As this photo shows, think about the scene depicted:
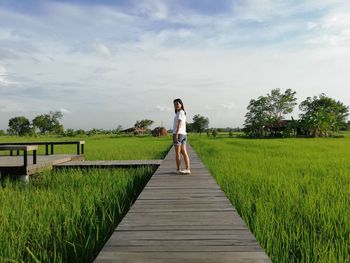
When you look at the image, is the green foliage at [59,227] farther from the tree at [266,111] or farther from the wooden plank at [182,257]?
the tree at [266,111]

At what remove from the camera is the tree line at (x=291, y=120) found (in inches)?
1734

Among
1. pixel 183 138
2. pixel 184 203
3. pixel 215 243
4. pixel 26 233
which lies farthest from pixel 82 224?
pixel 183 138

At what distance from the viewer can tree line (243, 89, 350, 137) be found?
144ft

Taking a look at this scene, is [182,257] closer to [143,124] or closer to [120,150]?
[120,150]

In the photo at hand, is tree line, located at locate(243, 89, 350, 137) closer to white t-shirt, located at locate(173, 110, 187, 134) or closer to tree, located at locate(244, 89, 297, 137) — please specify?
tree, located at locate(244, 89, 297, 137)

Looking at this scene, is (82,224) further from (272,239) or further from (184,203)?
(272,239)

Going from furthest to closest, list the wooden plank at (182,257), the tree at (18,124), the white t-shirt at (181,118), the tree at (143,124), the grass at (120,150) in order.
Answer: the tree at (143,124)
the tree at (18,124)
the grass at (120,150)
the white t-shirt at (181,118)
the wooden plank at (182,257)

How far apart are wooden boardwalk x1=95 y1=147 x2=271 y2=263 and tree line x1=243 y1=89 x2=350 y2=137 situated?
1675 inches

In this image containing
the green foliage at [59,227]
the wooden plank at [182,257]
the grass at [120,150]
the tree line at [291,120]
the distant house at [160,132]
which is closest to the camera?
the wooden plank at [182,257]

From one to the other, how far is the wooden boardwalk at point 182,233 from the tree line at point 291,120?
42.5m

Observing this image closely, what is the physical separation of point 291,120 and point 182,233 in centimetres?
4956

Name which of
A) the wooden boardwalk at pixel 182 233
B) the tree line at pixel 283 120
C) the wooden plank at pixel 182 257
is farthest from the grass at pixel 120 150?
the tree line at pixel 283 120

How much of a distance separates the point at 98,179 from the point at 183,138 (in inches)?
75.8

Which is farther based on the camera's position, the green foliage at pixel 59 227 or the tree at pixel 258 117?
the tree at pixel 258 117
